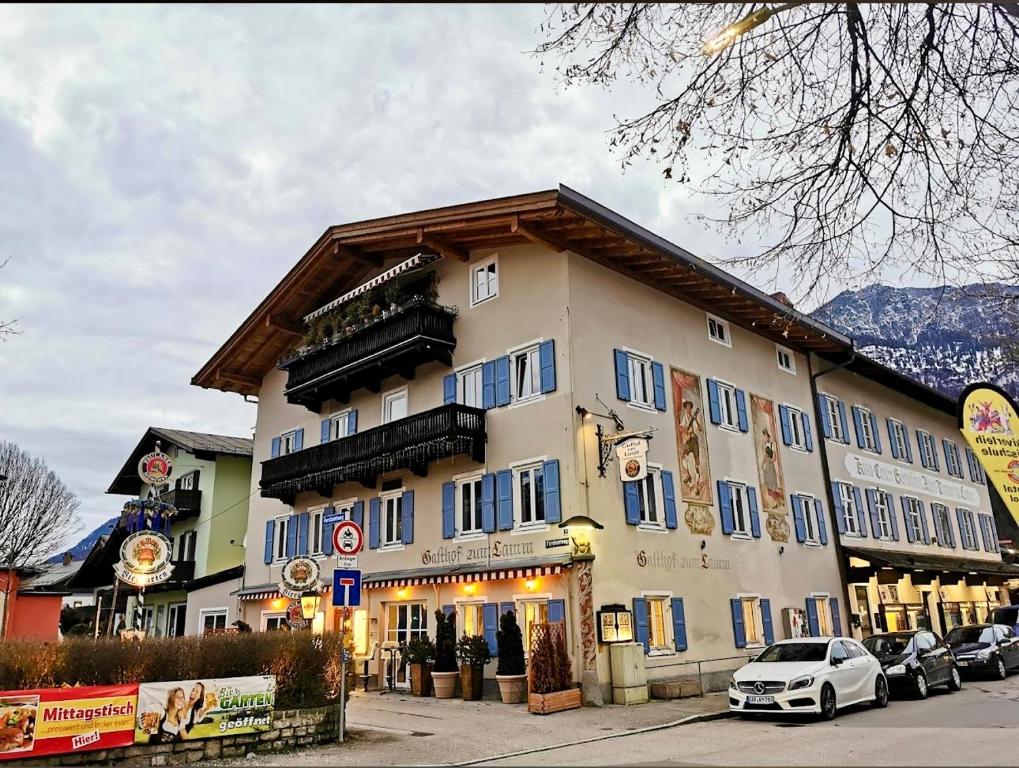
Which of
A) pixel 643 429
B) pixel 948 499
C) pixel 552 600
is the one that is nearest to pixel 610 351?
pixel 643 429

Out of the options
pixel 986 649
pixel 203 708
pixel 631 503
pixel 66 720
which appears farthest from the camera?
pixel 986 649

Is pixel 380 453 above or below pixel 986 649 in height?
above

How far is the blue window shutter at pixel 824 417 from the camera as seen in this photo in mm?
27450

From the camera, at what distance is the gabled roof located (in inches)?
1347

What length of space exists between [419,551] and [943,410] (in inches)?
1057

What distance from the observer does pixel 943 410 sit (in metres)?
35.9

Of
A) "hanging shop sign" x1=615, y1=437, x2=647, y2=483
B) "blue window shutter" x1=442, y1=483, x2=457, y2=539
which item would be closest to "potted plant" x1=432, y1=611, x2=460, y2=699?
"blue window shutter" x1=442, y1=483, x2=457, y2=539

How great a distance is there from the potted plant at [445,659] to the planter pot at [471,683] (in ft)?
1.76

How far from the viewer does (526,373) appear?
19.7 metres

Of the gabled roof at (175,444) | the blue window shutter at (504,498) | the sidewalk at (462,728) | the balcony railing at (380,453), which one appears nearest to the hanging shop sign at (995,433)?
the sidewalk at (462,728)

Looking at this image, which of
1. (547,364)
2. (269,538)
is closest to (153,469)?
(269,538)

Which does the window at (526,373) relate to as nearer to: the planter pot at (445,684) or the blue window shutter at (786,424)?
the planter pot at (445,684)

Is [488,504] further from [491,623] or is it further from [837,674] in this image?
[837,674]

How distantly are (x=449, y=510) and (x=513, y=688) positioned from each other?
5298 millimetres
